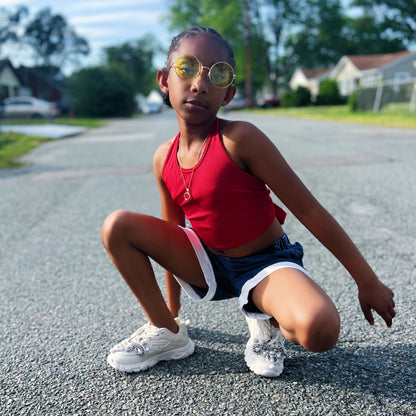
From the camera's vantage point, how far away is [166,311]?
6.60 ft

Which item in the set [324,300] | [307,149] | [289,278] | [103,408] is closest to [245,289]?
[289,278]

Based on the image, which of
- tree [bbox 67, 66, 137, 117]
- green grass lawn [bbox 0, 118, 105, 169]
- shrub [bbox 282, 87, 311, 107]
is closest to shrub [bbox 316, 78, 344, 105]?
shrub [bbox 282, 87, 311, 107]

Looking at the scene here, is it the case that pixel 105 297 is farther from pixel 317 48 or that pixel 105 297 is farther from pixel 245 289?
pixel 317 48

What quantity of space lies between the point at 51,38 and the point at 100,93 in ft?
111

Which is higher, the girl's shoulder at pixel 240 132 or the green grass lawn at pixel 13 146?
the girl's shoulder at pixel 240 132

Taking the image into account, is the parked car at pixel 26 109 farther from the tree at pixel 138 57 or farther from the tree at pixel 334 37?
the tree at pixel 138 57

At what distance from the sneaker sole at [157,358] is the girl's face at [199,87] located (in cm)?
97

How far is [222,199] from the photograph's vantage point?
1.82 meters

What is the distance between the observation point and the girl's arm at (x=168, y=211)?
81.2 inches

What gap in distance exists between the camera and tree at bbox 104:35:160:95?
82.1 meters

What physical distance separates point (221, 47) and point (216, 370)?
1.27 meters

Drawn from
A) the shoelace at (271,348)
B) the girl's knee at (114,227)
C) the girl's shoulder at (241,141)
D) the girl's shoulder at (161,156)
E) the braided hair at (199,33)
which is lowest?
the shoelace at (271,348)

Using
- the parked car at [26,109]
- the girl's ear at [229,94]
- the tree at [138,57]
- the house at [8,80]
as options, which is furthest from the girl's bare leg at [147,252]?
the tree at [138,57]

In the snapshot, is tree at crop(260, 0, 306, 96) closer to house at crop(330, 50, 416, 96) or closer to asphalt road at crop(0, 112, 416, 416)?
house at crop(330, 50, 416, 96)
